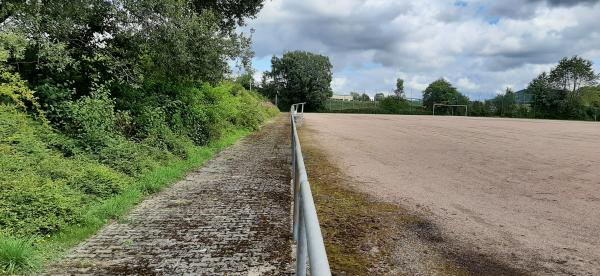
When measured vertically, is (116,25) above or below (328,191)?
above

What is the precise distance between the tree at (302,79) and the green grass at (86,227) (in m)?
60.1

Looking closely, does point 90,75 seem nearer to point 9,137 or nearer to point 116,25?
point 116,25

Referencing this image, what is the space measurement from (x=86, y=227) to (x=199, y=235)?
4.28 ft

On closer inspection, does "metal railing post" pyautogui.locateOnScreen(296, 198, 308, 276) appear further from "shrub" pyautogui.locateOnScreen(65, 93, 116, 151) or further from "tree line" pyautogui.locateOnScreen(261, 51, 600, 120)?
"tree line" pyautogui.locateOnScreen(261, 51, 600, 120)

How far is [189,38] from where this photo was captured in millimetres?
10617

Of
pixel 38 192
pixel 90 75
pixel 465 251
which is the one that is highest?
pixel 90 75

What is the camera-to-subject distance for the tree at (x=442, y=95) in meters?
64.4

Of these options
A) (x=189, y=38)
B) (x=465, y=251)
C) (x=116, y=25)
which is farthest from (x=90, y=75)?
(x=465, y=251)

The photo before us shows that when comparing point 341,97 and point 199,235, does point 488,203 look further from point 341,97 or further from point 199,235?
point 341,97

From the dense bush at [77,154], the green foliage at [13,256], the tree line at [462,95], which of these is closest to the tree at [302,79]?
the tree line at [462,95]

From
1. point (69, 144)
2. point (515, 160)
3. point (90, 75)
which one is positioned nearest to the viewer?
point (69, 144)

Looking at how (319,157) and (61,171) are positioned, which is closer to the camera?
(61,171)

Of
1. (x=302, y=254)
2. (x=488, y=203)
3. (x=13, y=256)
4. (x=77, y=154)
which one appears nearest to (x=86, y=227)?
(x=13, y=256)

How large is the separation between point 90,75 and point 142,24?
5.06 ft
